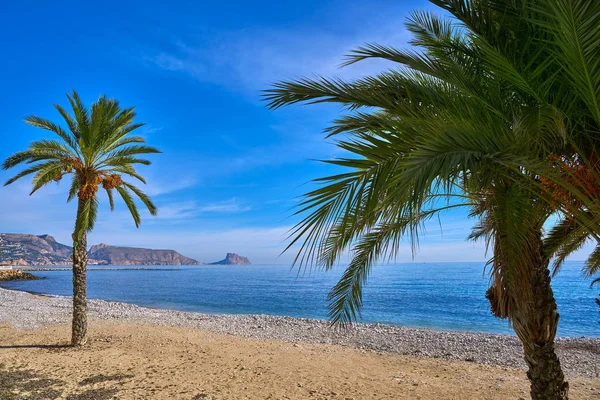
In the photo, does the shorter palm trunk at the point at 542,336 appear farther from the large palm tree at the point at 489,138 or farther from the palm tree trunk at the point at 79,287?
the palm tree trunk at the point at 79,287

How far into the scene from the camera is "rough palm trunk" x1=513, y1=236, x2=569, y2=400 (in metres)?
5.00

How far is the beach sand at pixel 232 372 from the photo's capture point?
25.1 feet

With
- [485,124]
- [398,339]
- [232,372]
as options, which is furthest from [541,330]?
[398,339]

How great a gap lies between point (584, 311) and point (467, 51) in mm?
35062

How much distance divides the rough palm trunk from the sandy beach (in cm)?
270

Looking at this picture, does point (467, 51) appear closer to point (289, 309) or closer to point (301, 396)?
point (301, 396)

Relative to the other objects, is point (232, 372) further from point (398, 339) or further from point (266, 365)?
point (398, 339)

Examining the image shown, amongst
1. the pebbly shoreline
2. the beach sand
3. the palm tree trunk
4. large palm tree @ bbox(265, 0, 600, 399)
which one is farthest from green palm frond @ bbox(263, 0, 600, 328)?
the palm tree trunk

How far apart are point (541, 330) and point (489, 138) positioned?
3398 mm

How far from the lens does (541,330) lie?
5.02 metres

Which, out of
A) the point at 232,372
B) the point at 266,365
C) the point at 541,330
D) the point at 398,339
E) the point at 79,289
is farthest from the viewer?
the point at 398,339

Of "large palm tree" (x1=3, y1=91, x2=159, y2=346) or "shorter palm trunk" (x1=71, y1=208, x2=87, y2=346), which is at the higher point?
"large palm tree" (x1=3, y1=91, x2=159, y2=346)

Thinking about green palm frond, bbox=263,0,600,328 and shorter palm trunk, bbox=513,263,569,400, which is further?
shorter palm trunk, bbox=513,263,569,400

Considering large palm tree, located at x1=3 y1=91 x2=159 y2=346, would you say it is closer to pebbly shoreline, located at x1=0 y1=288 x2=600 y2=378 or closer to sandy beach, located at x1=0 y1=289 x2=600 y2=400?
sandy beach, located at x1=0 y1=289 x2=600 y2=400
